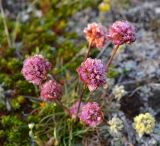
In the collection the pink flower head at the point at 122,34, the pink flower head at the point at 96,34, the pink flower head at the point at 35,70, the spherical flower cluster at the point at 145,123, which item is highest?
the pink flower head at the point at 96,34

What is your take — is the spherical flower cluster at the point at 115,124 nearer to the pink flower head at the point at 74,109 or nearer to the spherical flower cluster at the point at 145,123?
the spherical flower cluster at the point at 145,123

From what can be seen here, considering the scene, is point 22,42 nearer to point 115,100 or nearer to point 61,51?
point 61,51

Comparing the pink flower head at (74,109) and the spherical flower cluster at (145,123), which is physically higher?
the pink flower head at (74,109)

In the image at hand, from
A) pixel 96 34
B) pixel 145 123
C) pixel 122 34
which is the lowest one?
pixel 145 123

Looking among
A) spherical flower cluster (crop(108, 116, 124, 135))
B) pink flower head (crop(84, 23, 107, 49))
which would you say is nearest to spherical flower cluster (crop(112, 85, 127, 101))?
spherical flower cluster (crop(108, 116, 124, 135))

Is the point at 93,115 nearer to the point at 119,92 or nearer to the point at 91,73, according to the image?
the point at 91,73

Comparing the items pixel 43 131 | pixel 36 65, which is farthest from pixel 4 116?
pixel 36 65

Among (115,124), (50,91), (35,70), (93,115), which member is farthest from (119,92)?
(35,70)

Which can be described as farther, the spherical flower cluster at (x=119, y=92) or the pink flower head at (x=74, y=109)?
the spherical flower cluster at (x=119, y=92)

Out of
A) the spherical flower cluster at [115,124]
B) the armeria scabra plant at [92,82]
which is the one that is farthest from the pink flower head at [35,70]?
the spherical flower cluster at [115,124]

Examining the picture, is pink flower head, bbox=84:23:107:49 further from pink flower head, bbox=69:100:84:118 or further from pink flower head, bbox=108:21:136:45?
pink flower head, bbox=69:100:84:118
